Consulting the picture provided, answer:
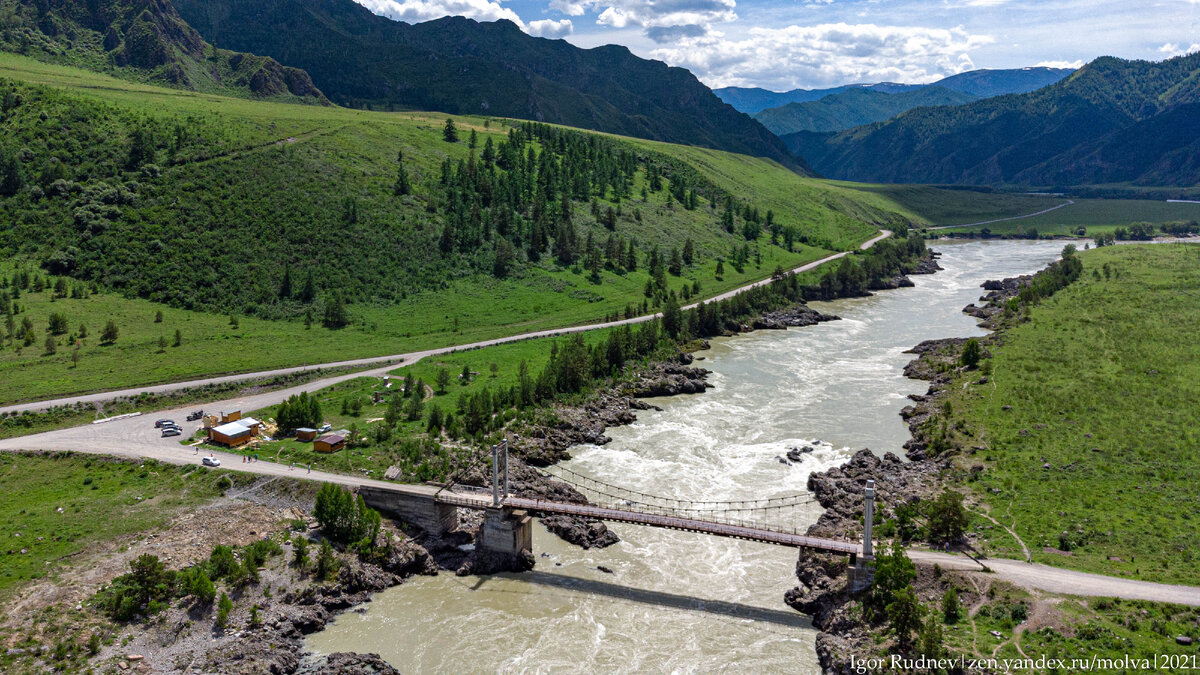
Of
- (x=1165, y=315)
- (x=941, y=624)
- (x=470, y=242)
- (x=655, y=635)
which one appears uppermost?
(x=470, y=242)

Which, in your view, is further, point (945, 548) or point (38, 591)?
point (945, 548)

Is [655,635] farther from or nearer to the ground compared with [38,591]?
nearer to the ground

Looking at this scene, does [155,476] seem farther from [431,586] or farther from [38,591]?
[431,586]

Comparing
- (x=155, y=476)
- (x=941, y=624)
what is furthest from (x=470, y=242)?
(x=941, y=624)

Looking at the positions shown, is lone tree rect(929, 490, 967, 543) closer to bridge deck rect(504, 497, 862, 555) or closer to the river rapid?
bridge deck rect(504, 497, 862, 555)

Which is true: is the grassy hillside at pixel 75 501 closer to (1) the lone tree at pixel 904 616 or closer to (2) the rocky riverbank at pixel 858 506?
(2) the rocky riverbank at pixel 858 506

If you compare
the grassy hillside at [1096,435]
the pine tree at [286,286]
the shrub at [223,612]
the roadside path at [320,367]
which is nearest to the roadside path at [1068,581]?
the grassy hillside at [1096,435]

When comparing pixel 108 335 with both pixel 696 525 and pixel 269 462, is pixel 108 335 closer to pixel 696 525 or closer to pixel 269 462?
pixel 269 462
